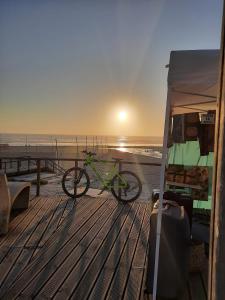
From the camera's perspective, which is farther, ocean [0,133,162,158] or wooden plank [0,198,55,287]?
ocean [0,133,162,158]

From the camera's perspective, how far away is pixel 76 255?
14.5ft

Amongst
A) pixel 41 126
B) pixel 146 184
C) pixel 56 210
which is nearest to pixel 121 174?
pixel 56 210

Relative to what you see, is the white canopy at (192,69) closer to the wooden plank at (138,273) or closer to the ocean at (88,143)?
the wooden plank at (138,273)

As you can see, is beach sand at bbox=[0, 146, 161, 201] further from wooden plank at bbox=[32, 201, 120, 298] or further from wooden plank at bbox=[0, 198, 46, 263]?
wooden plank at bbox=[0, 198, 46, 263]

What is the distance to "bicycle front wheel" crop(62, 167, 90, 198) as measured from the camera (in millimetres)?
8367

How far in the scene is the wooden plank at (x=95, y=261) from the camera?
3.43 metres

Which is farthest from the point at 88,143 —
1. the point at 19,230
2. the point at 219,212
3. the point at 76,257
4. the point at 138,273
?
the point at 219,212

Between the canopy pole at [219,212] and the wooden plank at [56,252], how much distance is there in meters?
2.48

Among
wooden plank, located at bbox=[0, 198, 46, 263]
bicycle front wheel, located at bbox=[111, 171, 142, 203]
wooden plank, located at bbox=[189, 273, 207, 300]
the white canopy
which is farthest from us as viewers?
bicycle front wheel, located at bbox=[111, 171, 142, 203]

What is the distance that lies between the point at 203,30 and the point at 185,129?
1540 millimetres

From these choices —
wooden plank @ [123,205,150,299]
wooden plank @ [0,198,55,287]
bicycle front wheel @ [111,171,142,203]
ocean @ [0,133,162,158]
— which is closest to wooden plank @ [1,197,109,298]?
wooden plank @ [0,198,55,287]

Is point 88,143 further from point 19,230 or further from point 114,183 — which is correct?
point 19,230

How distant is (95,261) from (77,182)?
14.2ft

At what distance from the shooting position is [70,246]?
4758mm
